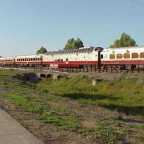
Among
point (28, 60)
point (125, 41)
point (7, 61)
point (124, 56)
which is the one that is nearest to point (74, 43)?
point (125, 41)

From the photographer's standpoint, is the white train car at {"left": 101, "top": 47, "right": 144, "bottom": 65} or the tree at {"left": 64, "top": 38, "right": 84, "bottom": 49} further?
the tree at {"left": 64, "top": 38, "right": 84, "bottom": 49}

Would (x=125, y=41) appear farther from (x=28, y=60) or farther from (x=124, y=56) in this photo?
(x=124, y=56)

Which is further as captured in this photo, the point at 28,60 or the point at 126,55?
the point at 28,60

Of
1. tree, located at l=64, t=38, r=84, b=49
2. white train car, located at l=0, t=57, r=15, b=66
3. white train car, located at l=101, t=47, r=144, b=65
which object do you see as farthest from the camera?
tree, located at l=64, t=38, r=84, b=49

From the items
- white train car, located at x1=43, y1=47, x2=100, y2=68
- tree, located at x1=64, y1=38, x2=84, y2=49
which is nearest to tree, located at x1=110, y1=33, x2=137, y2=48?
tree, located at x1=64, y1=38, x2=84, y2=49

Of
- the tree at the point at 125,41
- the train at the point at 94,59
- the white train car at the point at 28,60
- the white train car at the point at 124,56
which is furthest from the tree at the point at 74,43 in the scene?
the white train car at the point at 124,56

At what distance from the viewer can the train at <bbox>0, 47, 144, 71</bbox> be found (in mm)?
47375

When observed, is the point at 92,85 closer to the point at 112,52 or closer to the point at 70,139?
the point at 112,52

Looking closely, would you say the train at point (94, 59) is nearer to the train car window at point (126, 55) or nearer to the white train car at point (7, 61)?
the train car window at point (126, 55)

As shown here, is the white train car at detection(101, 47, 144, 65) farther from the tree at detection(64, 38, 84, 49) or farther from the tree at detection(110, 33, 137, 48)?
the tree at detection(64, 38, 84, 49)

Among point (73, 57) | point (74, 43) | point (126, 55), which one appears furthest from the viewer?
point (74, 43)

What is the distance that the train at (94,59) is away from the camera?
47.4m

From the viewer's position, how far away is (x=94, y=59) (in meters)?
57.5

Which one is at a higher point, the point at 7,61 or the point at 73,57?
the point at 73,57
